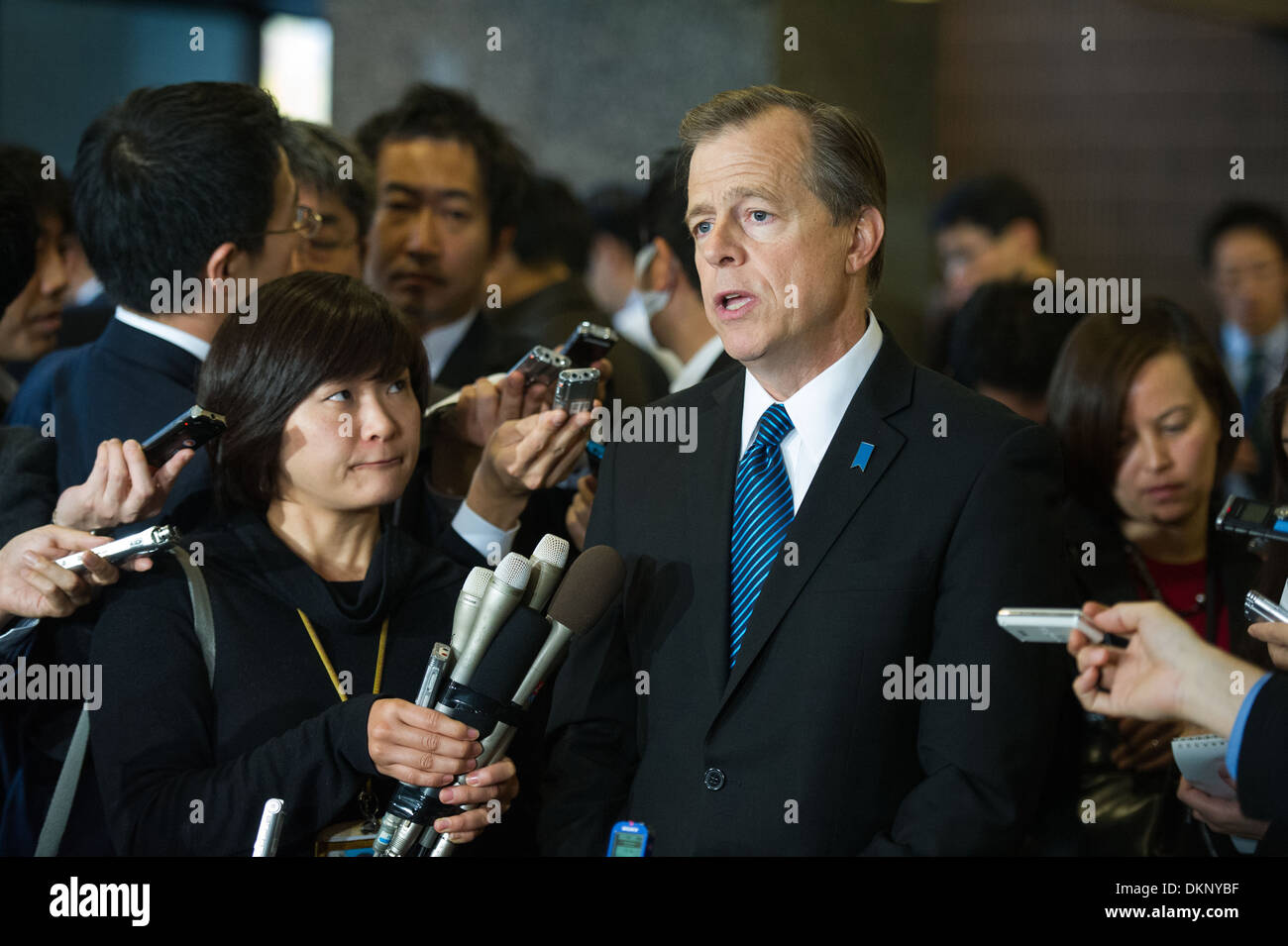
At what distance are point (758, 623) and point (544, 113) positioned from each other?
461cm

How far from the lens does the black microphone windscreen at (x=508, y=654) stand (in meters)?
1.88

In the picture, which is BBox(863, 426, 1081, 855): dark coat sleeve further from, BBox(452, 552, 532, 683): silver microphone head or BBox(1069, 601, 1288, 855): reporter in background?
BBox(452, 552, 532, 683): silver microphone head

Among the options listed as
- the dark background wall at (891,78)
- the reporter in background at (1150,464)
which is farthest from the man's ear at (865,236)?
the dark background wall at (891,78)

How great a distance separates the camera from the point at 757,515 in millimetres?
2109

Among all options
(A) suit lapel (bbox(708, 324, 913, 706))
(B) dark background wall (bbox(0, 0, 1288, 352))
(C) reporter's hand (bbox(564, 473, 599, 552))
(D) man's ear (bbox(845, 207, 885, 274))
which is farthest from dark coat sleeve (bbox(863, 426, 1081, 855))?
(B) dark background wall (bbox(0, 0, 1288, 352))

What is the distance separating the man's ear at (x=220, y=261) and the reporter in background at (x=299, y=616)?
37 centimetres

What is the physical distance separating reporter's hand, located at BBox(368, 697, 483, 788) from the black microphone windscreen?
0.07 metres

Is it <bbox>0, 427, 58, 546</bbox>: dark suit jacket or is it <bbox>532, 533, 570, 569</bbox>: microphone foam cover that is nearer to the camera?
<bbox>532, 533, 570, 569</bbox>: microphone foam cover

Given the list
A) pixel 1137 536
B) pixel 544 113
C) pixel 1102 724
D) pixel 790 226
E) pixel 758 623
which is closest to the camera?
pixel 758 623

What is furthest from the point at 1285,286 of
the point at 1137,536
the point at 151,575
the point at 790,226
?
the point at 151,575

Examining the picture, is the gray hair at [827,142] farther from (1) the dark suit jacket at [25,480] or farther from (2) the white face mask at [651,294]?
(2) the white face mask at [651,294]

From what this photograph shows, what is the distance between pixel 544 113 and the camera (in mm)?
6223

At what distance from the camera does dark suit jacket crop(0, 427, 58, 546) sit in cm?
239
